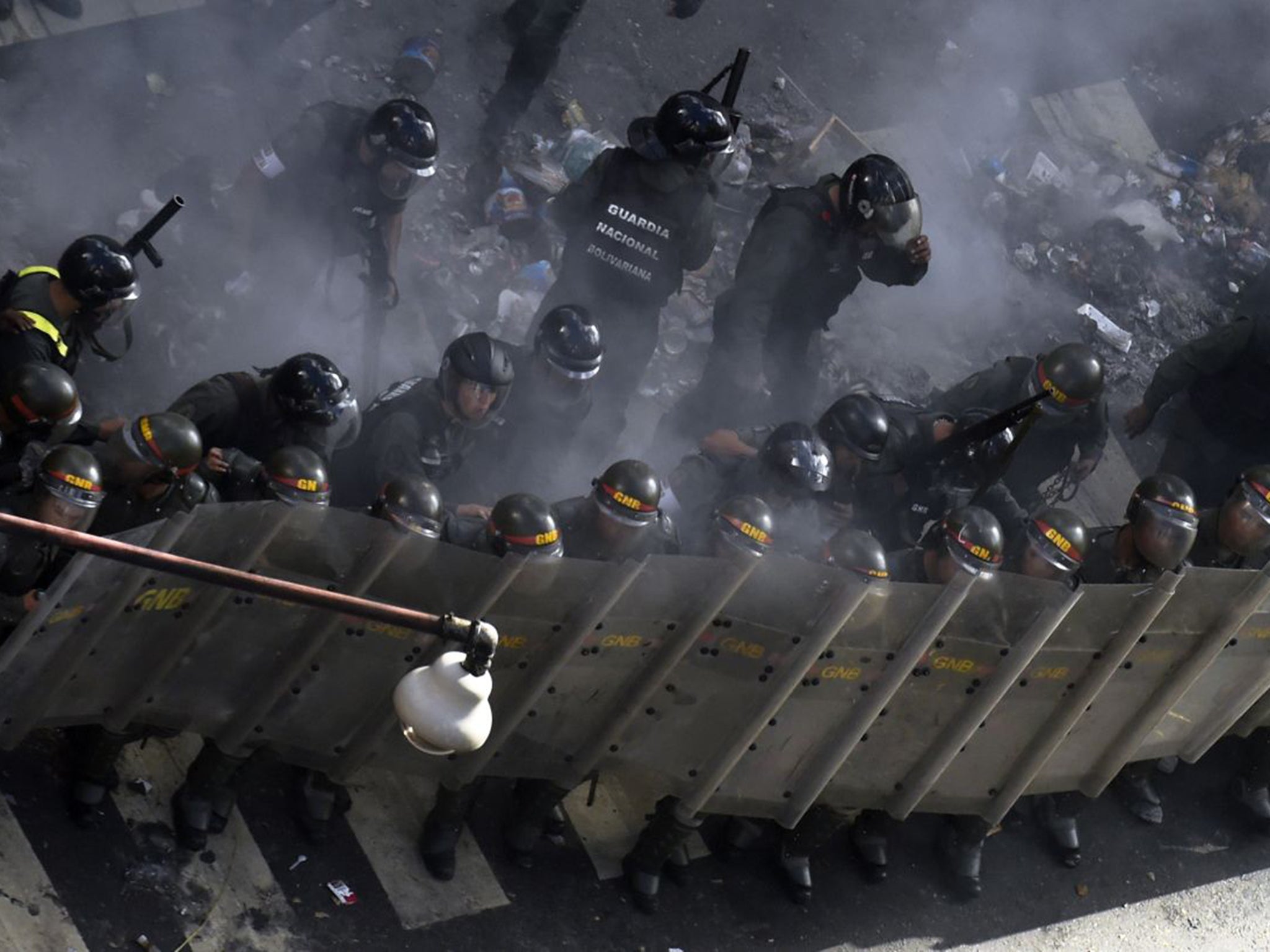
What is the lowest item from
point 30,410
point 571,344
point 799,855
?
point 799,855

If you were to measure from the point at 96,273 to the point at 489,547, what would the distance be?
197 centimetres

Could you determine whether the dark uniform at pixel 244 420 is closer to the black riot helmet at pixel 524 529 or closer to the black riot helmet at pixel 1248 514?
the black riot helmet at pixel 524 529

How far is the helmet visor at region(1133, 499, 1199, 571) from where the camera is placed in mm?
8508

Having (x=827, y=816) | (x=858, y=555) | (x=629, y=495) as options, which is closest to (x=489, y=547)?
(x=629, y=495)

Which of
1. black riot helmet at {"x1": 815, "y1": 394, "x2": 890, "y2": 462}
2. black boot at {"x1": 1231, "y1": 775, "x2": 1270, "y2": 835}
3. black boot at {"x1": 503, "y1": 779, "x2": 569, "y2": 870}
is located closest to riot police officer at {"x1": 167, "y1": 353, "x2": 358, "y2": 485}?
black boot at {"x1": 503, "y1": 779, "x2": 569, "y2": 870}

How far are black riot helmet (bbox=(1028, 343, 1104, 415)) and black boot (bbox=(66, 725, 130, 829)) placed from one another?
4.81 metres

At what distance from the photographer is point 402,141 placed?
28.6 feet

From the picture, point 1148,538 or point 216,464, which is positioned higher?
point 1148,538

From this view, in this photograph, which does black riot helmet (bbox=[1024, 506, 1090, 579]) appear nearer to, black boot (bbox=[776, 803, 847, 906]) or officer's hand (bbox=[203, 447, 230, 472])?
black boot (bbox=[776, 803, 847, 906])

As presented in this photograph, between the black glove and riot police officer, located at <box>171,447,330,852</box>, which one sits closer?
riot police officer, located at <box>171,447,330,852</box>

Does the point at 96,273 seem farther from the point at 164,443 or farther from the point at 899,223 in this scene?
the point at 899,223

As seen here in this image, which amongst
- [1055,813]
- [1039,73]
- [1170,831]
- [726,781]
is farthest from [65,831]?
[1039,73]

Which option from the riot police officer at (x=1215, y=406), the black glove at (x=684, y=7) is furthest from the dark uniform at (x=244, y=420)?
the riot police officer at (x=1215, y=406)

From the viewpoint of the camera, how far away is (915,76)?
1389cm
